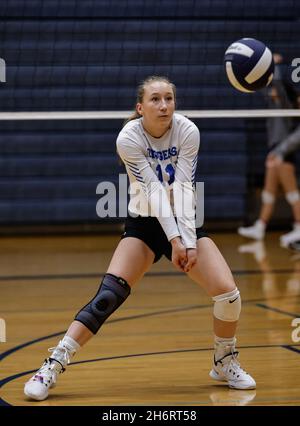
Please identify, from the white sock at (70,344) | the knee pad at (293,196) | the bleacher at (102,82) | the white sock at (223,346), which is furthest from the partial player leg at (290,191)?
the white sock at (70,344)

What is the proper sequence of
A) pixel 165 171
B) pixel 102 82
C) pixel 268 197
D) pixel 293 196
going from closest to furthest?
pixel 165 171 < pixel 293 196 < pixel 268 197 < pixel 102 82

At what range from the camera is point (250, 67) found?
5816mm

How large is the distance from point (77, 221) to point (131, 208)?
7.02 metres

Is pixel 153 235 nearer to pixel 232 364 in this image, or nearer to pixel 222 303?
pixel 222 303

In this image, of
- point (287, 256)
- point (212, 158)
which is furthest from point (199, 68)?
point (287, 256)

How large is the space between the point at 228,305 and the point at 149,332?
173 centimetres

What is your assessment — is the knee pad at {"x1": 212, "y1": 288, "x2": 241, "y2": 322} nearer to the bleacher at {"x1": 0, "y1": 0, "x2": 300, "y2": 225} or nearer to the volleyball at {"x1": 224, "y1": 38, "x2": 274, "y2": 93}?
the volleyball at {"x1": 224, "y1": 38, "x2": 274, "y2": 93}

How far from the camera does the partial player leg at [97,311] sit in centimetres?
470

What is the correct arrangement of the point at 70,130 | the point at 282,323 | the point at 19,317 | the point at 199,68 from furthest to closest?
1. the point at 70,130
2. the point at 199,68
3. the point at 19,317
4. the point at 282,323

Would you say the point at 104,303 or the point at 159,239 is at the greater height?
the point at 159,239

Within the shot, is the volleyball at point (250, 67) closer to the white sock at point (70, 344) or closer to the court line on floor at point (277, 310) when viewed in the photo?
the court line on floor at point (277, 310)

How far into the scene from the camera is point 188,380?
16.7 ft

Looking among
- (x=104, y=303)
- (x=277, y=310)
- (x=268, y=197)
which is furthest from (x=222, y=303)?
(x=268, y=197)

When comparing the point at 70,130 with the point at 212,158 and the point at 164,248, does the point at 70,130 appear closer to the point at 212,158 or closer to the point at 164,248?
the point at 212,158
